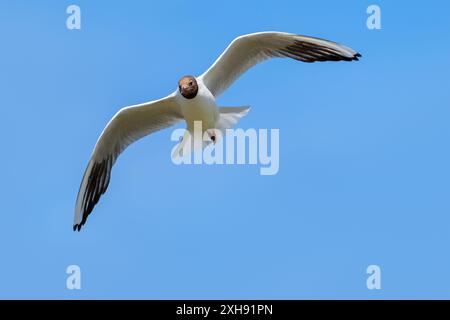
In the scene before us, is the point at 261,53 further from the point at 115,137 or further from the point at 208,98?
the point at 115,137

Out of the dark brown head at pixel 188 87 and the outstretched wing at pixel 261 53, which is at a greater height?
the outstretched wing at pixel 261 53

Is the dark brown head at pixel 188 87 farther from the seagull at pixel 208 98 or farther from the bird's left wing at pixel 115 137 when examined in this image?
the bird's left wing at pixel 115 137

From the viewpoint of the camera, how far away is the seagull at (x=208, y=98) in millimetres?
7566

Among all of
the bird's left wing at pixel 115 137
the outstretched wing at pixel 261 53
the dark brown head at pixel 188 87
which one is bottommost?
the bird's left wing at pixel 115 137

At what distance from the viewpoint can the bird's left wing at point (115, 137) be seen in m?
7.88

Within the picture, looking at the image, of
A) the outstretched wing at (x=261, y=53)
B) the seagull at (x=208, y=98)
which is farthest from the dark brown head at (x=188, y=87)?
the outstretched wing at (x=261, y=53)

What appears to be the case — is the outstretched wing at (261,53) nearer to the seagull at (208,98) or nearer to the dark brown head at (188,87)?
the seagull at (208,98)

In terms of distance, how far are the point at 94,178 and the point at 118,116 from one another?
1.86 feet

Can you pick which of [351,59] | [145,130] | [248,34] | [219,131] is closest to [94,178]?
[145,130]

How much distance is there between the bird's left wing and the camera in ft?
25.8

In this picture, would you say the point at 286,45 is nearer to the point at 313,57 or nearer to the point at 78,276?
the point at 313,57

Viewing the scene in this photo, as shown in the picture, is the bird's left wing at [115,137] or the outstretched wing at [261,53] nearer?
the outstretched wing at [261,53]

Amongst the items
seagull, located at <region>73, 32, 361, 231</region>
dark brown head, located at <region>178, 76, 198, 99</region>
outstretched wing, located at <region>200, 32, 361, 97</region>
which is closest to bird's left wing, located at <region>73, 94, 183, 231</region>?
seagull, located at <region>73, 32, 361, 231</region>

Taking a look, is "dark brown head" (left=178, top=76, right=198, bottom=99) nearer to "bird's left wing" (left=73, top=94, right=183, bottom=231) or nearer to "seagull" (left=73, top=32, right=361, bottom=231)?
"seagull" (left=73, top=32, right=361, bottom=231)
